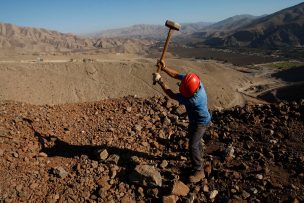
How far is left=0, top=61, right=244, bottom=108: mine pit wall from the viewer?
79.6 ft

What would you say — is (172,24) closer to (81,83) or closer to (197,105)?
(197,105)

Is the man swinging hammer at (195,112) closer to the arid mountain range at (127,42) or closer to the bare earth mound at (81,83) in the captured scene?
the bare earth mound at (81,83)

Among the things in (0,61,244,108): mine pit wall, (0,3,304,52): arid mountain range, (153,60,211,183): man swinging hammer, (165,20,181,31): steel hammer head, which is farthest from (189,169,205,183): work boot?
(0,3,304,52): arid mountain range

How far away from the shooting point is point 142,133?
587cm

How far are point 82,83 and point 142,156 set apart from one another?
76.2 feet

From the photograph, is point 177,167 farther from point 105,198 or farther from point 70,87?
point 70,87

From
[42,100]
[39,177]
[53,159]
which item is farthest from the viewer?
[42,100]

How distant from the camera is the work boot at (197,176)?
168 inches

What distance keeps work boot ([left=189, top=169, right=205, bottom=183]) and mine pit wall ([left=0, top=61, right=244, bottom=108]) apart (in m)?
20.7

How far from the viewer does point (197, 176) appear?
4.30 m

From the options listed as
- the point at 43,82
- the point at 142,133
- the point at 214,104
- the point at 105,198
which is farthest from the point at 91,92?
the point at 105,198

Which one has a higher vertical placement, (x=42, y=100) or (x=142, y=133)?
(x=142, y=133)

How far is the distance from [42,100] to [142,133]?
63.8ft

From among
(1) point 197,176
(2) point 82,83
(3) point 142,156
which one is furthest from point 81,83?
(1) point 197,176
